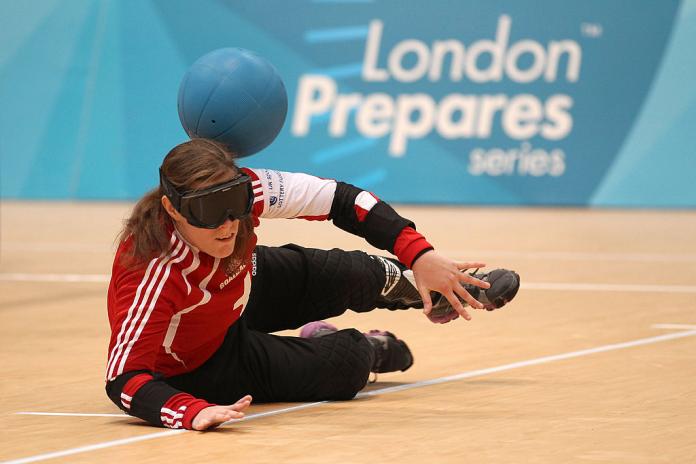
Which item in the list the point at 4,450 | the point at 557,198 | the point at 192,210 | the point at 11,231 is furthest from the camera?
the point at 557,198

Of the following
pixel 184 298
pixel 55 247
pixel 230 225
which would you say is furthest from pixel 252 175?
pixel 55 247

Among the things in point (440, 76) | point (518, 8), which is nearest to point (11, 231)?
point (440, 76)

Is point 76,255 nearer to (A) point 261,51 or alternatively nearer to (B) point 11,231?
(B) point 11,231

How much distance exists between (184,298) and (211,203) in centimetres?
33

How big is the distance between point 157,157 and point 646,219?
5924mm

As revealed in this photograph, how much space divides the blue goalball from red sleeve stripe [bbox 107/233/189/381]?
65 cm

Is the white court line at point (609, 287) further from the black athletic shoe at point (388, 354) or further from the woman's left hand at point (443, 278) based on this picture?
the woman's left hand at point (443, 278)

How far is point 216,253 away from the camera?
391 cm

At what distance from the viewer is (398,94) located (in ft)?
48.8

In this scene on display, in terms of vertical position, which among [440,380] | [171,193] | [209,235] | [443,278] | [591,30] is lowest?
[440,380]

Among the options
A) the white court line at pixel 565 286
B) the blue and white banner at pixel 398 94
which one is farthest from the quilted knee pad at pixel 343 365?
the blue and white banner at pixel 398 94

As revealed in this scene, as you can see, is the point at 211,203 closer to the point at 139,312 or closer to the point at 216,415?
the point at 139,312

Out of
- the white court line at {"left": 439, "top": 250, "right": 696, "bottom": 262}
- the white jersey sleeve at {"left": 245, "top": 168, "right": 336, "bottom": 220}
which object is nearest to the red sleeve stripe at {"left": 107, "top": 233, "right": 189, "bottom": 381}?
the white jersey sleeve at {"left": 245, "top": 168, "right": 336, "bottom": 220}

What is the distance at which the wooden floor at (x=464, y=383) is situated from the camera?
3.46m
